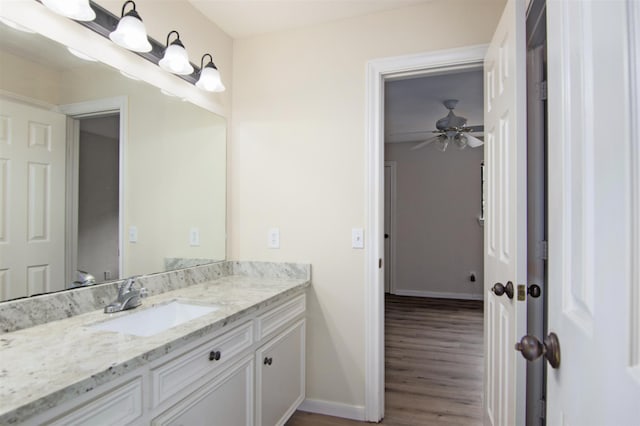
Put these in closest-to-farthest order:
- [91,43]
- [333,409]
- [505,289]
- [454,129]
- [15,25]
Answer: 1. [15,25]
2. [505,289]
3. [91,43]
4. [333,409]
5. [454,129]

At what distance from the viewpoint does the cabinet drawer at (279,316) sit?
5.40 feet

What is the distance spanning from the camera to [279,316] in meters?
1.83

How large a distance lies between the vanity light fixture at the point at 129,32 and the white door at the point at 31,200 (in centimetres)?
40

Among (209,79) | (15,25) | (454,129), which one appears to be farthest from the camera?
(454,129)

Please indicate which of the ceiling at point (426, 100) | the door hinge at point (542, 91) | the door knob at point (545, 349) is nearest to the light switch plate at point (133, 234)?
the door knob at point (545, 349)

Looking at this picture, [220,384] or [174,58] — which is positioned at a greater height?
[174,58]

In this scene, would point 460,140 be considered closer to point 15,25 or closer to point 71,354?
point 15,25

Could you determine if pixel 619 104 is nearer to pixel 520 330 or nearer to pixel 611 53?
pixel 611 53

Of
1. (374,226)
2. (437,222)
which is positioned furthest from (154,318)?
(437,222)

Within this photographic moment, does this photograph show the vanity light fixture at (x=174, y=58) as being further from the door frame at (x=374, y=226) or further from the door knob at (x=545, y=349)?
the door knob at (x=545, y=349)

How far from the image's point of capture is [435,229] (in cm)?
542

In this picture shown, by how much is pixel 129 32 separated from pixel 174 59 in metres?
0.29

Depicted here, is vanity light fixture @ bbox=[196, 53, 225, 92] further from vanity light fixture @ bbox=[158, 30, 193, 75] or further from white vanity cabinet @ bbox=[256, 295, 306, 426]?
white vanity cabinet @ bbox=[256, 295, 306, 426]

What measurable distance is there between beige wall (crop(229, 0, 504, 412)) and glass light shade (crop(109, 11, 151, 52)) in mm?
901
